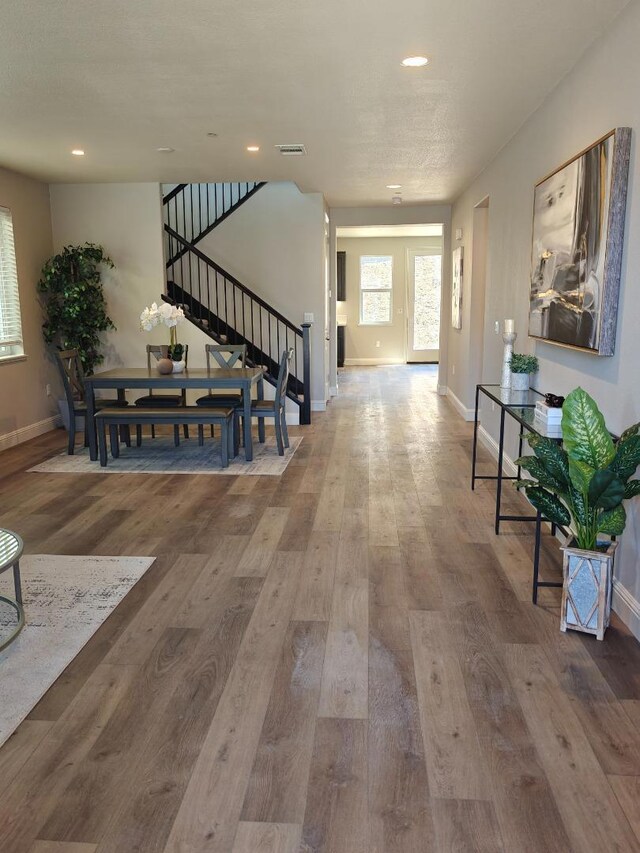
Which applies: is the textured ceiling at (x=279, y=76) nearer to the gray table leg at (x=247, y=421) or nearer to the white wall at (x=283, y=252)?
the white wall at (x=283, y=252)

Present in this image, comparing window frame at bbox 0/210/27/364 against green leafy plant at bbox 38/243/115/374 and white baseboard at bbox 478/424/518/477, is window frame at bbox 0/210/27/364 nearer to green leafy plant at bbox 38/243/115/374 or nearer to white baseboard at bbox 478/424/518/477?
green leafy plant at bbox 38/243/115/374

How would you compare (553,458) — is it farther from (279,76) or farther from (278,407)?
(278,407)

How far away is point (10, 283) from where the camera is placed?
664 centimetres

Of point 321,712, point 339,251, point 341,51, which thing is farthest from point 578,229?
point 339,251

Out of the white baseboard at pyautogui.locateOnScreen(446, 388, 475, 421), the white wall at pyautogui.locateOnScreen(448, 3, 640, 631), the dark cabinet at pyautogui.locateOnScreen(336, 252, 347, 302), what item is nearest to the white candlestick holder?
the white wall at pyautogui.locateOnScreen(448, 3, 640, 631)

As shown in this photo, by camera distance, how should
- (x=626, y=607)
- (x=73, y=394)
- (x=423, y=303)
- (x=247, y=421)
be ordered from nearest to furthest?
1. (x=626, y=607)
2. (x=247, y=421)
3. (x=73, y=394)
4. (x=423, y=303)

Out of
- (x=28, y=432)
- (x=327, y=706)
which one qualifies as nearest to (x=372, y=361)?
(x=28, y=432)

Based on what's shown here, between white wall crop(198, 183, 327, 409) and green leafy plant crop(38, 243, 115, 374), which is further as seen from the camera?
white wall crop(198, 183, 327, 409)

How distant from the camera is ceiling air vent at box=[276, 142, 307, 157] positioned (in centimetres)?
541

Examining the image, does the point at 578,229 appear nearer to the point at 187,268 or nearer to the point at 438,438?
the point at 438,438

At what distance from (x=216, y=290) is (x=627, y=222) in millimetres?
6049

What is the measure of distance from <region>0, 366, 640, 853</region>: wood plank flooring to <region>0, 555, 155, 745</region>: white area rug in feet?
0.26

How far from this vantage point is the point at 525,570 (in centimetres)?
342

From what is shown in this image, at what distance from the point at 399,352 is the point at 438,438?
291 inches
